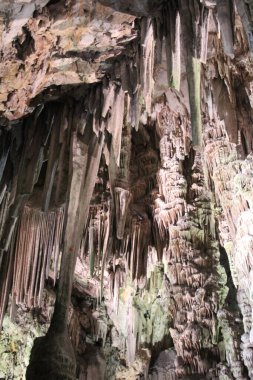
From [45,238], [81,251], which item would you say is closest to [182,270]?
[81,251]

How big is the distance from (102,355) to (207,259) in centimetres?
356

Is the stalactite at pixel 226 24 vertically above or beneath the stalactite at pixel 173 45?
beneath

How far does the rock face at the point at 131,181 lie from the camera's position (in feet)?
11.0

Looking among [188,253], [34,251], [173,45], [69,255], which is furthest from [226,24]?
[188,253]

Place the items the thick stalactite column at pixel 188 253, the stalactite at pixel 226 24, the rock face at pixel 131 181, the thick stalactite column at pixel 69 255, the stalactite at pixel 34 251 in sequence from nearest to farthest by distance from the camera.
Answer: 1. the stalactite at pixel 226 24
2. the thick stalactite column at pixel 69 255
3. the rock face at pixel 131 181
4. the stalactite at pixel 34 251
5. the thick stalactite column at pixel 188 253

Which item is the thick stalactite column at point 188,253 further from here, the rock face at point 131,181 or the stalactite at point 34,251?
the stalactite at point 34,251

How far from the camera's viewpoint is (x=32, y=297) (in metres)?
5.59

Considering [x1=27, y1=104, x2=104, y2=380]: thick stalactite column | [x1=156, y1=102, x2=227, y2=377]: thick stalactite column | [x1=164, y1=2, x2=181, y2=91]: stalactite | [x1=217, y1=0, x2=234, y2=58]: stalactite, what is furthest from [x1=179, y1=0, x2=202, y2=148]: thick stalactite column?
[x1=156, y1=102, x2=227, y2=377]: thick stalactite column

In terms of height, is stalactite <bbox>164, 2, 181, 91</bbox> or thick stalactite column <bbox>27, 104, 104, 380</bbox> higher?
stalactite <bbox>164, 2, 181, 91</bbox>

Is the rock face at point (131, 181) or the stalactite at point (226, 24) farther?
the rock face at point (131, 181)

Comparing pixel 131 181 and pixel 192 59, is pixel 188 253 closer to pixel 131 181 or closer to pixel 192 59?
pixel 131 181

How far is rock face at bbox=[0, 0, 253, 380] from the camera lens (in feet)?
11.0

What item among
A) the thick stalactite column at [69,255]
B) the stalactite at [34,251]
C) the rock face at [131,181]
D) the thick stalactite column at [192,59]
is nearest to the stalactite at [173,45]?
the rock face at [131,181]

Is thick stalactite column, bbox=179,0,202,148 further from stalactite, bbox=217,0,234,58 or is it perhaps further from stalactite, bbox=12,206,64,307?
stalactite, bbox=12,206,64,307
